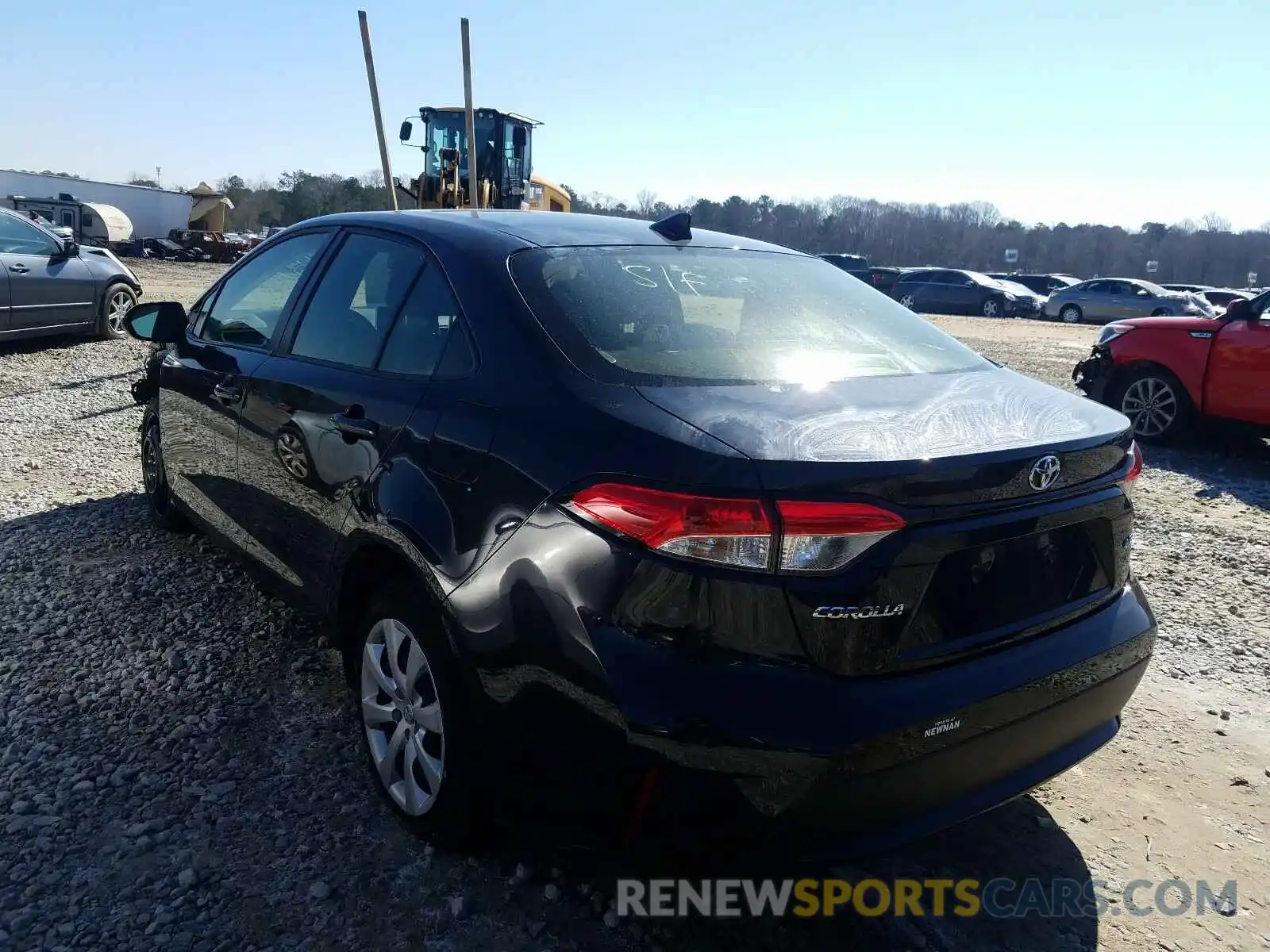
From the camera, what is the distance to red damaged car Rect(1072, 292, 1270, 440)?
7.46m

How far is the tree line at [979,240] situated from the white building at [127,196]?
105 feet

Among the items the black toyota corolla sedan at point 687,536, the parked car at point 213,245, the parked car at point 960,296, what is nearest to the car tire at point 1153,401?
the black toyota corolla sedan at point 687,536

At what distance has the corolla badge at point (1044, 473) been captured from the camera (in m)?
2.03

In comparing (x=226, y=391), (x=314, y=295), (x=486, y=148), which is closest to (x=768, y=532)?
(x=314, y=295)

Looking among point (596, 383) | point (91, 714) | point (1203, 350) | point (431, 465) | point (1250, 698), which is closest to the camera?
point (596, 383)

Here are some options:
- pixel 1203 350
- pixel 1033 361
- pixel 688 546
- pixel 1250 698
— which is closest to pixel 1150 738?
pixel 1250 698

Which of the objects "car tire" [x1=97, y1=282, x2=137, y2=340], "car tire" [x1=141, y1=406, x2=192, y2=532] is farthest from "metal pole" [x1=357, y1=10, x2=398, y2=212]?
"car tire" [x1=141, y1=406, x2=192, y2=532]

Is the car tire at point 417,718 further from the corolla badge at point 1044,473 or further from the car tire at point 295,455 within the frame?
the corolla badge at point 1044,473

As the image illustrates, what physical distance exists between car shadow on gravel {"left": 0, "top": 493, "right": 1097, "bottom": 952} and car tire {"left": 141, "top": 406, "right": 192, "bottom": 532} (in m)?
1.12

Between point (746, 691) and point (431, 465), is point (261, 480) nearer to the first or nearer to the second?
point (431, 465)

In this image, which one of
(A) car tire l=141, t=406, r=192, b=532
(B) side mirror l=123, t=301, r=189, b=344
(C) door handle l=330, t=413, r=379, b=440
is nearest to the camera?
(C) door handle l=330, t=413, r=379, b=440

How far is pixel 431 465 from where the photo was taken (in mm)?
A: 2350

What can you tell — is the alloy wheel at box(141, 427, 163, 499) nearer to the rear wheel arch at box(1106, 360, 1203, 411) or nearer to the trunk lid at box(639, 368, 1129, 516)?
the trunk lid at box(639, 368, 1129, 516)

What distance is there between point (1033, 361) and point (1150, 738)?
41.3ft
